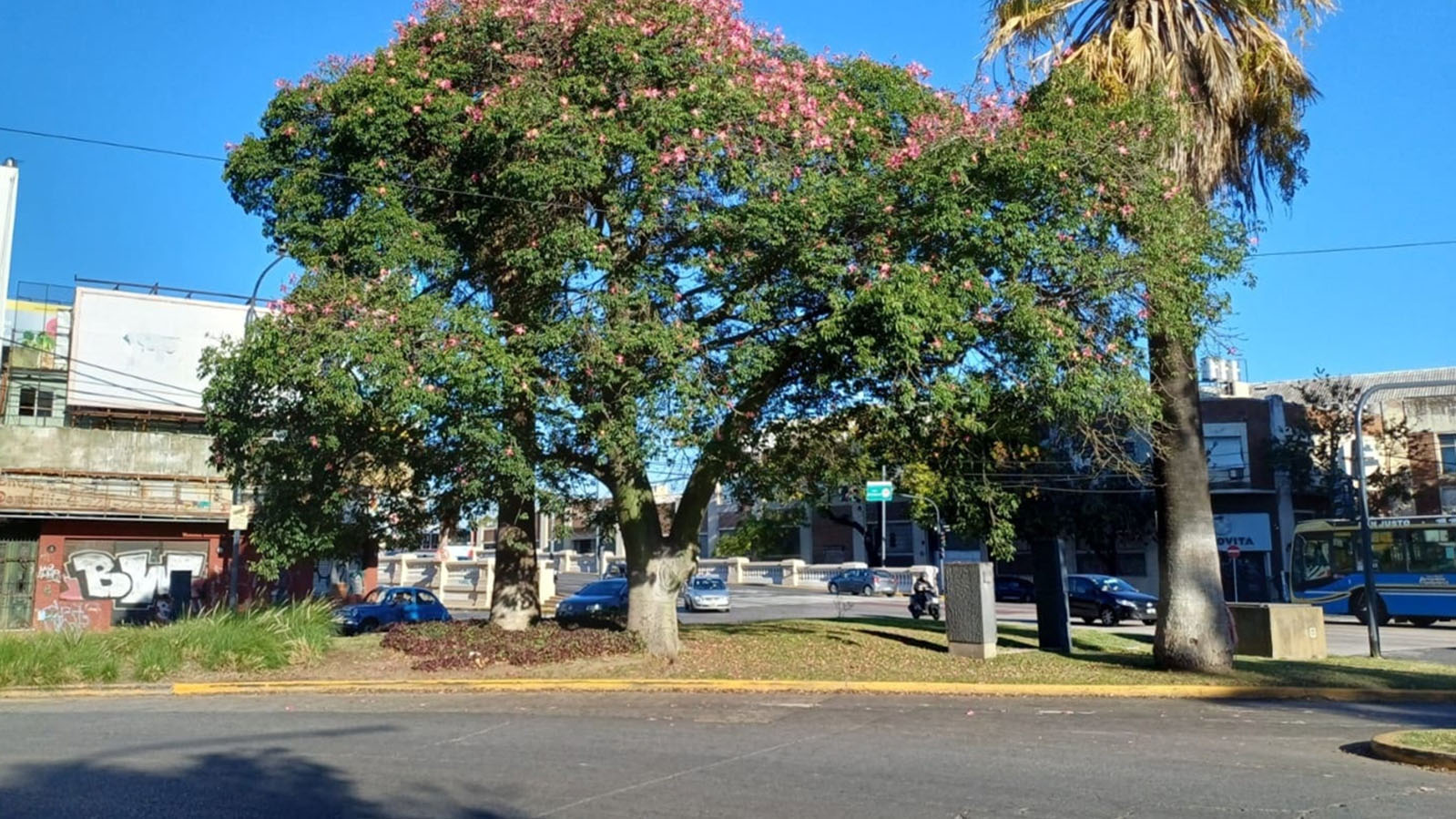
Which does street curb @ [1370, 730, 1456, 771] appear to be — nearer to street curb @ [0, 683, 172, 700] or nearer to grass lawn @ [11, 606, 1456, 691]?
grass lawn @ [11, 606, 1456, 691]

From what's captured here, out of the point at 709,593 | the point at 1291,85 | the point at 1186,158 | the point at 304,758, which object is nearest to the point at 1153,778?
the point at 304,758

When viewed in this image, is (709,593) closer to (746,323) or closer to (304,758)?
(746,323)

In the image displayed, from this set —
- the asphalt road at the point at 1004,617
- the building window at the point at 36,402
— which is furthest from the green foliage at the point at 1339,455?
the building window at the point at 36,402

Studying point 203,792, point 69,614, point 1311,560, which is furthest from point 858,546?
point 203,792

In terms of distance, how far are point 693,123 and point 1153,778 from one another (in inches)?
368

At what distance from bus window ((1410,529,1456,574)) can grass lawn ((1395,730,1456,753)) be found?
25664mm

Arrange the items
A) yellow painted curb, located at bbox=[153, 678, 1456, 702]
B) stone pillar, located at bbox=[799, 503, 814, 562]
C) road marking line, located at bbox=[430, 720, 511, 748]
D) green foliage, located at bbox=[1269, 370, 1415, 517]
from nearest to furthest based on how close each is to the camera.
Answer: road marking line, located at bbox=[430, 720, 511, 748], yellow painted curb, located at bbox=[153, 678, 1456, 702], green foliage, located at bbox=[1269, 370, 1415, 517], stone pillar, located at bbox=[799, 503, 814, 562]

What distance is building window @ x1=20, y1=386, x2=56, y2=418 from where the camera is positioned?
38875mm

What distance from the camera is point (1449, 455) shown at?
49219 mm

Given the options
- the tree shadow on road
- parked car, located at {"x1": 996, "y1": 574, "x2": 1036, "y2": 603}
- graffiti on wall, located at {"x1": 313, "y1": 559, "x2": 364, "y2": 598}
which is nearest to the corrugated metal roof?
parked car, located at {"x1": 996, "y1": 574, "x2": 1036, "y2": 603}

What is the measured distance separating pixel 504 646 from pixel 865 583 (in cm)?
3447

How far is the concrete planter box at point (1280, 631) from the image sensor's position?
19.1 meters

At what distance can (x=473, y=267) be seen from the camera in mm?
16297

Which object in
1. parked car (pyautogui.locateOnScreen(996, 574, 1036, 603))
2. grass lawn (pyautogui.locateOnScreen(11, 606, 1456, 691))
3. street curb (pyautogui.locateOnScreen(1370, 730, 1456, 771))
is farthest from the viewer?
parked car (pyautogui.locateOnScreen(996, 574, 1036, 603))
